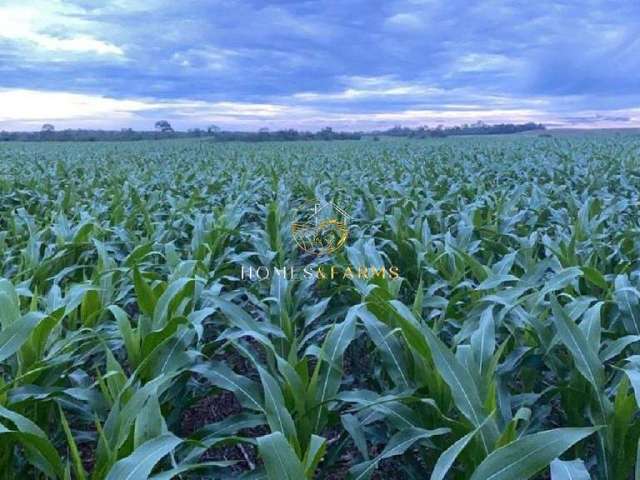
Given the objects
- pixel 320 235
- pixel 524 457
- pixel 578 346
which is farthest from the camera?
pixel 320 235

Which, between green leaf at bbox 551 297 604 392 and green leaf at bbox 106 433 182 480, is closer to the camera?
green leaf at bbox 106 433 182 480

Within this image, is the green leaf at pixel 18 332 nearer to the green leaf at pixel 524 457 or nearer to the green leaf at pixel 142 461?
the green leaf at pixel 142 461

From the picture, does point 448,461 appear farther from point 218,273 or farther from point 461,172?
A: point 461,172

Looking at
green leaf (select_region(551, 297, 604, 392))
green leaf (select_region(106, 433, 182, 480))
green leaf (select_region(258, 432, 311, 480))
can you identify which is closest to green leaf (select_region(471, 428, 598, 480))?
green leaf (select_region(258, 432, 311, 480))

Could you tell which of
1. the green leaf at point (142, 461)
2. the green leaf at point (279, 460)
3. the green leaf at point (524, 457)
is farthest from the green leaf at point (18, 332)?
the green leaf at point (524, 457)

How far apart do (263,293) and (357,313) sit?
120cm

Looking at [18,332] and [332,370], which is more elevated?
[18,332]

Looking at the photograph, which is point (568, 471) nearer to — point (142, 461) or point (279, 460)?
point (279, 460)

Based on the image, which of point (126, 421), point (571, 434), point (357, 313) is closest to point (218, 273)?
point (357, 313)

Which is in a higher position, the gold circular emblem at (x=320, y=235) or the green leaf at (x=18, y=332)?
the green leaf at (x=18, y=332)

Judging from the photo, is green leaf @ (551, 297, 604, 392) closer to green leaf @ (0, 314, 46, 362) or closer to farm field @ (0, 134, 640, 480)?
farm field @ (0, 134, 640, 480)

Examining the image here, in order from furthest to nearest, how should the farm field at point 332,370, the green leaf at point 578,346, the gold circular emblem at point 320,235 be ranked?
the gold circular emblem at point 320,235 < the green leaf at point 578,346 < the farm field at point 332,370

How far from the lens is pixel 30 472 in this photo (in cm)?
183

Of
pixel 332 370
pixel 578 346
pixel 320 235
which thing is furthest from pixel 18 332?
pixel 320 235
